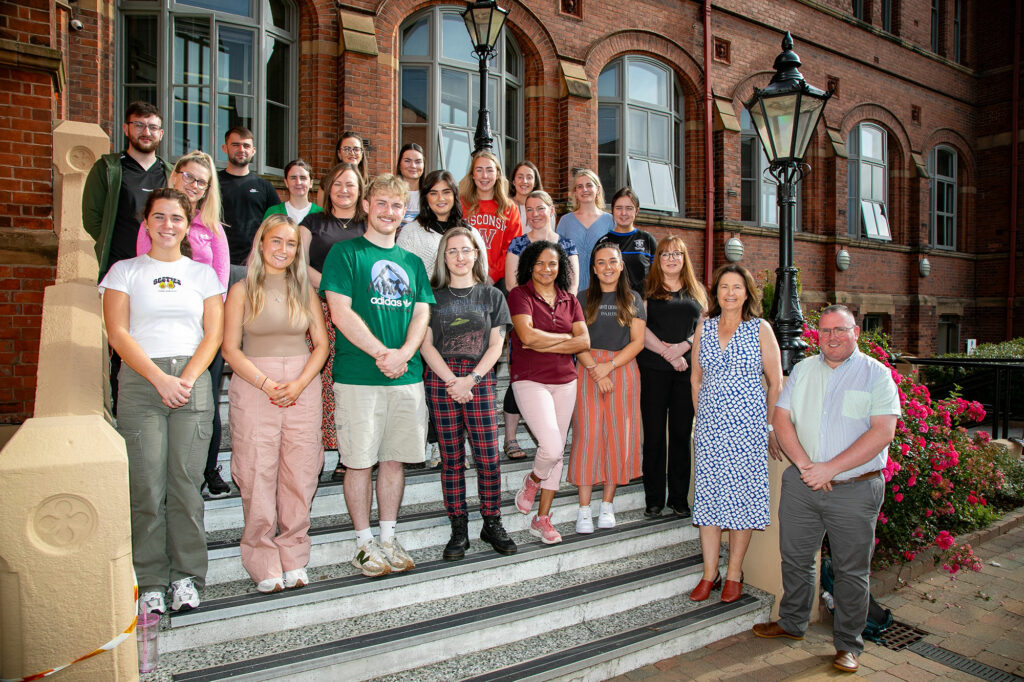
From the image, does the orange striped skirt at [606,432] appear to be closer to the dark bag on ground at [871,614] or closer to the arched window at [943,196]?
the dark bag on ground at [871,614]

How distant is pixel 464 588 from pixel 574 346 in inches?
63.0

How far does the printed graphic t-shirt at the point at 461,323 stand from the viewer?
151 inches

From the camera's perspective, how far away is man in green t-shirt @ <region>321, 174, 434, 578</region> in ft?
11.3

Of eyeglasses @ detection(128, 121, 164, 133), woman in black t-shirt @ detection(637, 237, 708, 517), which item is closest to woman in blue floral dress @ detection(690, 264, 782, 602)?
woman in black t-shirt @ detection(637, 237, 708, 517)

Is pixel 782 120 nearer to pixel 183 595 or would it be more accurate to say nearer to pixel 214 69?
pixel 183 595

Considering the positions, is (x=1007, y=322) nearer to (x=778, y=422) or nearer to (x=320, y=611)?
(x=778, y=422)

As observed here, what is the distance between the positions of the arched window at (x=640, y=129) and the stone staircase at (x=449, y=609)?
25.5ft

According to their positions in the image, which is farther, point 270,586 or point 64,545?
point 270,586

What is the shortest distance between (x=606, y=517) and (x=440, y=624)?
1.51 meters

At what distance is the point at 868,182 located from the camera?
1488 cm

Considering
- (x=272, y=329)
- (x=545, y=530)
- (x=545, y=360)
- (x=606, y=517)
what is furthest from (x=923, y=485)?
(x=272, y=329)

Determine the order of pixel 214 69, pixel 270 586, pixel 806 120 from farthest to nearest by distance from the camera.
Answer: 1. pixel 214 69
2. pixel 806 120
3. pixel 270 586

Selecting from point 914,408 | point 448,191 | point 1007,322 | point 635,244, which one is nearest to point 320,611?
point 448,191

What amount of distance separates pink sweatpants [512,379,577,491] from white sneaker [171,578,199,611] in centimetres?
201
